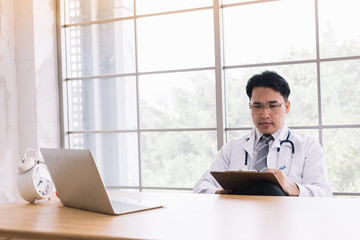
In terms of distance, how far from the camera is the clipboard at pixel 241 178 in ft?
7.00

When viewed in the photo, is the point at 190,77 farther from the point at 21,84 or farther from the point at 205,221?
the point at 205,221

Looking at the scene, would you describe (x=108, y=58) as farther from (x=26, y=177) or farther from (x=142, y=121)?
(x=26, y=177)

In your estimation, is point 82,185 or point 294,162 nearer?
point 82,185

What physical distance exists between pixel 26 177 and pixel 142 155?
2.05m

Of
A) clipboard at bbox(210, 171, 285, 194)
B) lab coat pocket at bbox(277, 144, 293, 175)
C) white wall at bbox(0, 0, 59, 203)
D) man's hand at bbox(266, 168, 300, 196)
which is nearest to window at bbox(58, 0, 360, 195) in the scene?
white wall at bbox(0, 0, 59, 203)

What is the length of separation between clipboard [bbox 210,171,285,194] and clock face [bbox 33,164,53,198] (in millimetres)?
842

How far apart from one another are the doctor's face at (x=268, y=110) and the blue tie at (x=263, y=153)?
0.18 ft

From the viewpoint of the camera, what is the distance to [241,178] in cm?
220

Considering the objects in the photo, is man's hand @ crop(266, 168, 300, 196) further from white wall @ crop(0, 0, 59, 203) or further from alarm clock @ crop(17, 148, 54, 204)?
white wall @ crop(0, 0, 59, 203)

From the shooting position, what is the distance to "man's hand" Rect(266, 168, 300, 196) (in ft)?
7.79

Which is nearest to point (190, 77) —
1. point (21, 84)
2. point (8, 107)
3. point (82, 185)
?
point (21, 84)

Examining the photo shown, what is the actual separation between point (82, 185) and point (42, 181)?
19.1 inches

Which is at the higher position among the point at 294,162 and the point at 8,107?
the point at 8,107

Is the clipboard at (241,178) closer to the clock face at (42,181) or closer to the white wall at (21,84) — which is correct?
the clock face at (42,181)
